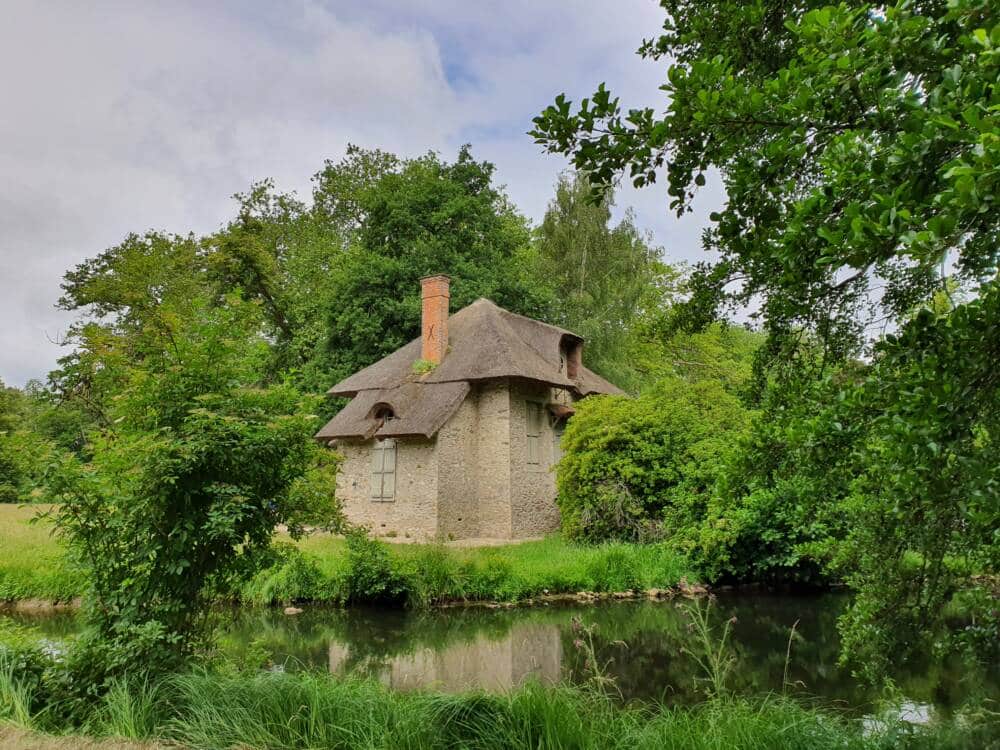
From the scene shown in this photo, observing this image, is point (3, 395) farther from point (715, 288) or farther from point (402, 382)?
point (715, 288)

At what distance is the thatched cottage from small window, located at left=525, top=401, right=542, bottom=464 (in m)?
0.03

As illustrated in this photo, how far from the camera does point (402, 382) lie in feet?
67.5

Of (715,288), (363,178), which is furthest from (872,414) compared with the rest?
(363,178)

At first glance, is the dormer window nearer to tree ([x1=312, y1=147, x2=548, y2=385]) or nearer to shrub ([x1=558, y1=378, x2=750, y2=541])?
tree ([x1=312, y1=147, x2=548, y2=385])

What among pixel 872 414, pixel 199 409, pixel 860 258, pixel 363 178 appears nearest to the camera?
pixel 860 258

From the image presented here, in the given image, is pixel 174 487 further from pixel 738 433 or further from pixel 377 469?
pixel 377 469

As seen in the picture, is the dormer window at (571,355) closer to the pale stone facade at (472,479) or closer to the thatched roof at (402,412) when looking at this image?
the pale stone facade at (472,479)

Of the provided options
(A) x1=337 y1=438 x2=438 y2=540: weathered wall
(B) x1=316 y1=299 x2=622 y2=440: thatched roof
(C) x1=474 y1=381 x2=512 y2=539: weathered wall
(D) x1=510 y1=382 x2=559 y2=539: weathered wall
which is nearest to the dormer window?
(B) x1=316 y1=299 x2=622 y2=440: thatched roof

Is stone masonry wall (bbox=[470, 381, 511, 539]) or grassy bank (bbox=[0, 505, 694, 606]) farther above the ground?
stone masonry wall (bbox=[470, 381, 511, 539])

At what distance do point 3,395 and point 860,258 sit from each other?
41471mm

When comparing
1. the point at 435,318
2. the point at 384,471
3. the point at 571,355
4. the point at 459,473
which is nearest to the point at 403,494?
the point at 384,471

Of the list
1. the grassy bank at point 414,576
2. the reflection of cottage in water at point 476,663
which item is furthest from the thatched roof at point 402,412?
the reflection of cottage in water at point 476,663

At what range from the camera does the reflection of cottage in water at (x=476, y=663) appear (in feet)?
26.5

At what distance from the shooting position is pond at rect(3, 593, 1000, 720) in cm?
757
